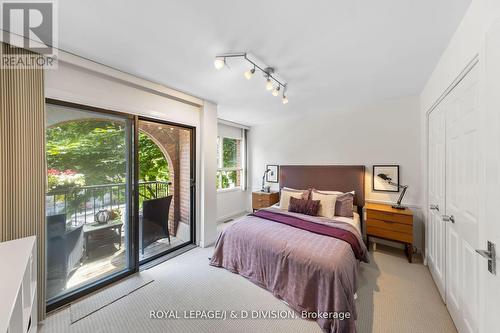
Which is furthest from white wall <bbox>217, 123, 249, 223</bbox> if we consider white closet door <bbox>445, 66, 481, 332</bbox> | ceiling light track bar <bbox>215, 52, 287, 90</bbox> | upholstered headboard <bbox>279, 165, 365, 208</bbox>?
white closet door <bbox>445, 66, 481, 332</bbox>

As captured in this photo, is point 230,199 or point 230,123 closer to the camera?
point 230,123

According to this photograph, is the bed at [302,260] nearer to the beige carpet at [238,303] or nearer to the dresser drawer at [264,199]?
the beige carpet at [238,303]

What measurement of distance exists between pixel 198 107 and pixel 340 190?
2998 mm

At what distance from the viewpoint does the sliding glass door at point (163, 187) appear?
2.75 m

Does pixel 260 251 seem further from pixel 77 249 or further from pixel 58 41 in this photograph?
pixel 58 41

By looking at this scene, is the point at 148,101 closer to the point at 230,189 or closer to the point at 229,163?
the point at 229,163

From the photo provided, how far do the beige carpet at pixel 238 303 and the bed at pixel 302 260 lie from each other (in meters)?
0.14

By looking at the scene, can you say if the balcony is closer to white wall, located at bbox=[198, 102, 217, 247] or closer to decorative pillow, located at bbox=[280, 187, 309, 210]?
white wall, located at bbox=[198, 102, 217, 247]

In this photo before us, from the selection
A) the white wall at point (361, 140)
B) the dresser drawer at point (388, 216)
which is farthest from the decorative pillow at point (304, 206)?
the white wall at point (361, 140)

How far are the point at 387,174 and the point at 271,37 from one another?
2.99 metres

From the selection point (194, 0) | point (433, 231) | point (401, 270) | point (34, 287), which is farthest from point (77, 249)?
point (433, 231)

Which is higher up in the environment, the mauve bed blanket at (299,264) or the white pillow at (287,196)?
the white pillow at (287,196)

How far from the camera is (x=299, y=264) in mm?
1878

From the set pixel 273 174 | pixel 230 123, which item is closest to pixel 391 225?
pixel 273 174
